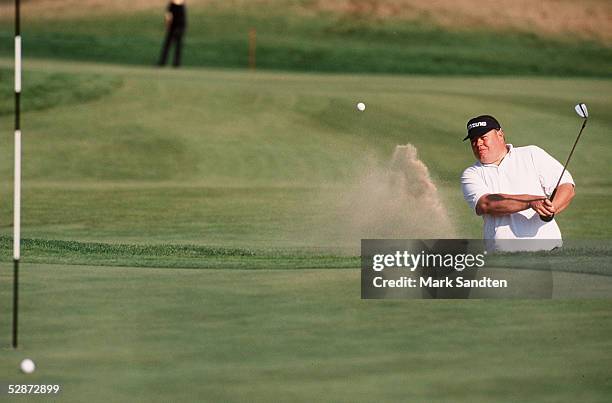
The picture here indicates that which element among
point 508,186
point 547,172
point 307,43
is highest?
point 307,43

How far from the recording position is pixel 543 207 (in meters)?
11.6

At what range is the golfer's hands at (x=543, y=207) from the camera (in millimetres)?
11586

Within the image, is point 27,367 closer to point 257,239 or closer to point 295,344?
point 295,344

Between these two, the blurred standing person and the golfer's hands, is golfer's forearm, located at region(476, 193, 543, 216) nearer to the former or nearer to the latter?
the golfer's hands

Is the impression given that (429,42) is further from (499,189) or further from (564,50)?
(499,189)

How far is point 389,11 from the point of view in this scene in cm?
6300

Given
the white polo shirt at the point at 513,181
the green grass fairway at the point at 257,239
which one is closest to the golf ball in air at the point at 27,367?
the green grass fairway at the point at 257,239

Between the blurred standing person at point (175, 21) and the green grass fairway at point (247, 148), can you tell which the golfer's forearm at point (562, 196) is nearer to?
the green grass fairway at point (247, 148)

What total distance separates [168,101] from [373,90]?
472 centimetres

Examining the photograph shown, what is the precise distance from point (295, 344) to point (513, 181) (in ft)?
11.1

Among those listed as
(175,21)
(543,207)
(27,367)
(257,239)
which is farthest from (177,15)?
(27,367)

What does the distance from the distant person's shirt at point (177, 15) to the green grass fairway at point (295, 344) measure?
26727mm

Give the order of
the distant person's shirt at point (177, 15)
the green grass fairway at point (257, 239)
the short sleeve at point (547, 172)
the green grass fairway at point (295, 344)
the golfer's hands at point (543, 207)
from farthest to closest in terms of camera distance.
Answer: the distant person's shirt at point (177, 15) → the short sleeve at point (547, 172) → the golfer's hands at point (543, 207) → the green grass fairway at point (257, 239) → the green grass fairway at point (295, 344)

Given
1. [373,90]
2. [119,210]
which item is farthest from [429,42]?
[119,210]
